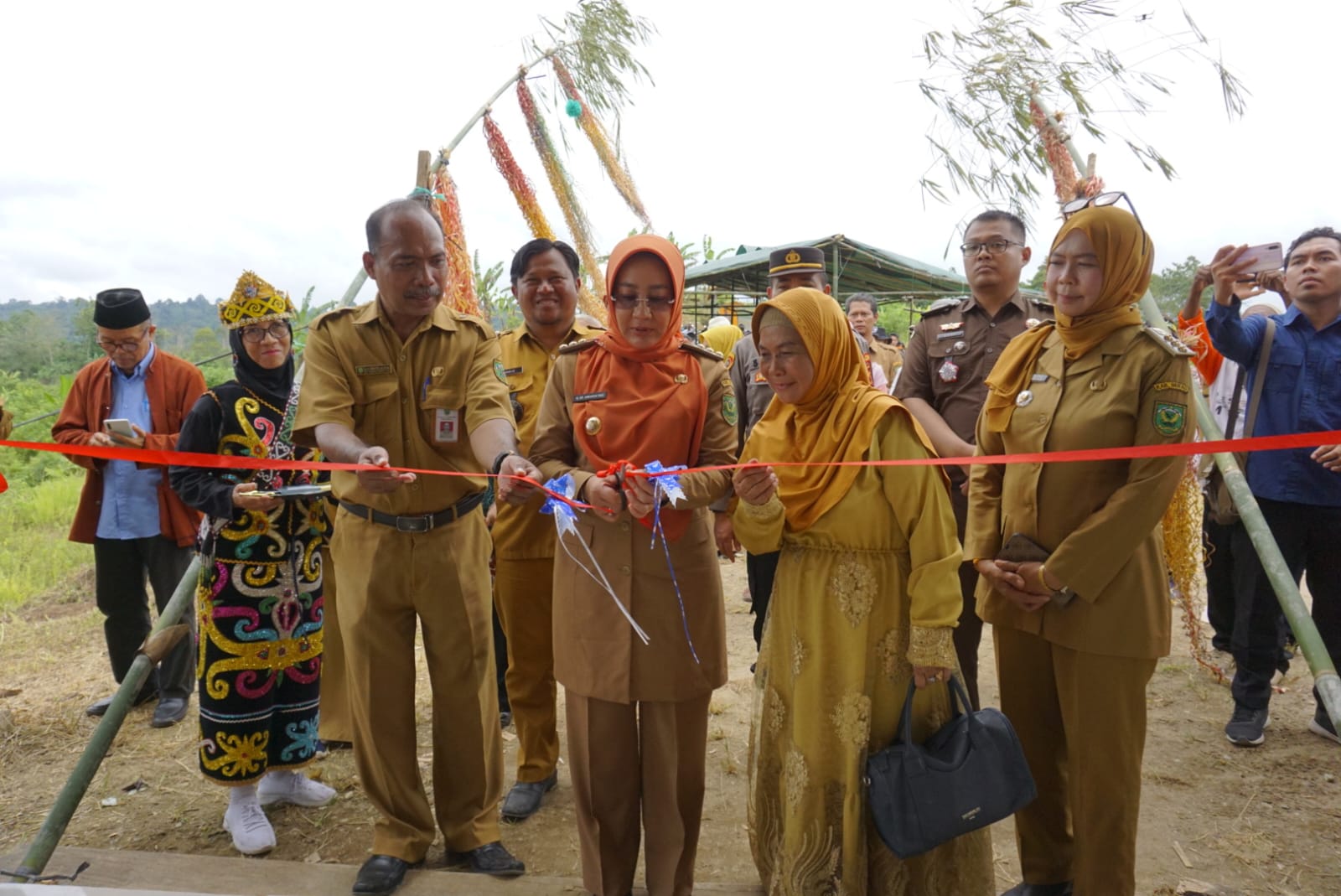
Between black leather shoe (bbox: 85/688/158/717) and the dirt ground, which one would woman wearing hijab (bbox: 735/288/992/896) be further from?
black leather shoe (bbox: 85/688/158/717)

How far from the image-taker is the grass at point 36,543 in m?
7.49

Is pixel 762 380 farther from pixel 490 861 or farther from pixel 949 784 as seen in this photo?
pixel 490 861

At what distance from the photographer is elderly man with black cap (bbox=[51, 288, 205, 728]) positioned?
15.3 feet

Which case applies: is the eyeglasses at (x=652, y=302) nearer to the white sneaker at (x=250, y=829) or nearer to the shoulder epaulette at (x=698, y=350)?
the shoulder epaulette at (x=698, y=350)

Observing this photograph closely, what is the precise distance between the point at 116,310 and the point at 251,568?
2137 mm

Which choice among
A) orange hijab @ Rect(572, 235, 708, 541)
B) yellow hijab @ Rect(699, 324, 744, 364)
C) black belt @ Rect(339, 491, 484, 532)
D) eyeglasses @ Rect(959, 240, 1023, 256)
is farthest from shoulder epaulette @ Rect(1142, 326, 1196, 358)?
yellow hijab @ Rect(699, 324, 744, 364)

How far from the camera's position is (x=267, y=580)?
3436 millimetres

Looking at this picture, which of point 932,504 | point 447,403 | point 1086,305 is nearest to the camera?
point 932,504

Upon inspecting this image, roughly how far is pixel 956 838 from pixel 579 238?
5690mm

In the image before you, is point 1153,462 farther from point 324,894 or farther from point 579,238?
point 579,238

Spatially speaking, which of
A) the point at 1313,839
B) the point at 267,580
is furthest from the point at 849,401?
the point at 1313,839

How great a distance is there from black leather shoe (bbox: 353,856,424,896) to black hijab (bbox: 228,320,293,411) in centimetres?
186

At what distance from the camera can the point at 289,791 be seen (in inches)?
149

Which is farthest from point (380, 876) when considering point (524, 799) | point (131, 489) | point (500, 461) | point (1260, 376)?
point (1260, 376)
